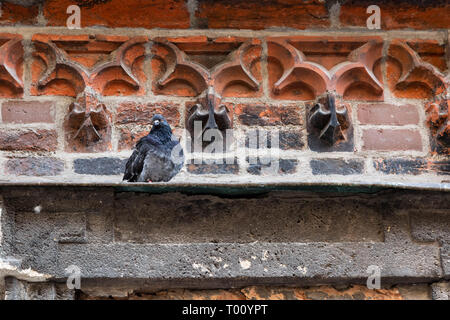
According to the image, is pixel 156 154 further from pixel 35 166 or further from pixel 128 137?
pixel 35 166

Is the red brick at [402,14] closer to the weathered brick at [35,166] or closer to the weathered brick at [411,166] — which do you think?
the weathered brick at [411,166]

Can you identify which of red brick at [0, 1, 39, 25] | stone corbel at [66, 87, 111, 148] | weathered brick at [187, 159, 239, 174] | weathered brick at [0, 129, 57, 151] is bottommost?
weathered brick at [187, 159, 239, 174]

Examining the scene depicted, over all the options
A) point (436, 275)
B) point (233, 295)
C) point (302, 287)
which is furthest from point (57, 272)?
point (436, 275)

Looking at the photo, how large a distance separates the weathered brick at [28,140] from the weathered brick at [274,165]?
2.96 feet

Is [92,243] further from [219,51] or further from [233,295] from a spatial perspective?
[219,51]

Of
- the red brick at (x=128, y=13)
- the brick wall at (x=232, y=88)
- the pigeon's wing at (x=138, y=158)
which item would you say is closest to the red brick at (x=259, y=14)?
the brick wall at (x=232, y=88)

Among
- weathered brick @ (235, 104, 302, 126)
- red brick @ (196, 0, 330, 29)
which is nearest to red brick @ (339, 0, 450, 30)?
red brick @ (196, 0, 330, 29)

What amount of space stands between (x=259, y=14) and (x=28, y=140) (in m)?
1.28

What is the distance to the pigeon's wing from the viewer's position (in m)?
4.03

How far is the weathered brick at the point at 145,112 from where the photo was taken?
4.17m

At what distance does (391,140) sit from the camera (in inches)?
165

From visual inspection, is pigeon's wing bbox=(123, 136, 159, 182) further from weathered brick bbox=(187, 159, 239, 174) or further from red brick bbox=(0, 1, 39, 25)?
red brick bbox=(0, 1, 39, 25)

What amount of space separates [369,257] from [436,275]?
294 mm

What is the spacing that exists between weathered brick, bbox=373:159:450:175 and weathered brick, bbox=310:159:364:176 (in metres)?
0.08
